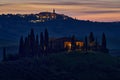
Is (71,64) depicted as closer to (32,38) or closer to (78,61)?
(78,61)

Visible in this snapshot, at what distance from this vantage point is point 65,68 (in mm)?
163500

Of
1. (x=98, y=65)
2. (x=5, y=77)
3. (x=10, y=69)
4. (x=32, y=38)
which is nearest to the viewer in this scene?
(x=5, y=77)

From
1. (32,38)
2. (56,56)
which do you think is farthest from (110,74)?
Result: (32,38)

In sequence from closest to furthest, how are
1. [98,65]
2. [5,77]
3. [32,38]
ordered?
[5,77] → [98,65] → [32,38]

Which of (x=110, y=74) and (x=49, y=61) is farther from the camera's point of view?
(x=49, y=61)

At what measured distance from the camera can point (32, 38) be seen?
197500 mm

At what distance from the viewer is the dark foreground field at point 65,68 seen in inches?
5791

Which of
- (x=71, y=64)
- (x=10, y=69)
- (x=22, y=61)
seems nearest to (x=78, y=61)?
(x=71, y=64)

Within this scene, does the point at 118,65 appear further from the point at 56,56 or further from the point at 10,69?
the point at 10,69

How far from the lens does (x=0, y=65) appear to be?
523 feet

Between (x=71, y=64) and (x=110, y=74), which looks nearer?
(x=110, y=74)

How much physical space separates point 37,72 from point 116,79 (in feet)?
75.7

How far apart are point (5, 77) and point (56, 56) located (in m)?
39.1

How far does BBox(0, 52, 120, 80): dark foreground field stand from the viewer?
5791 inches
